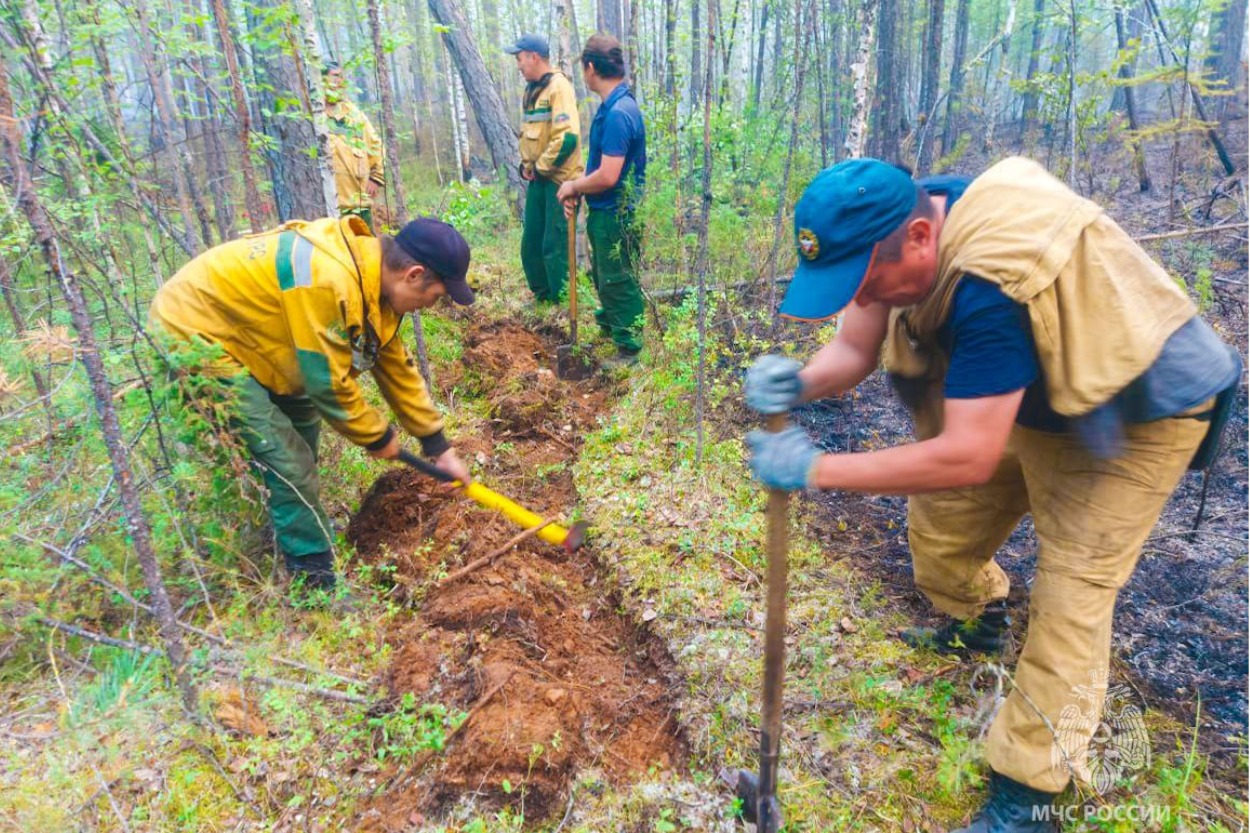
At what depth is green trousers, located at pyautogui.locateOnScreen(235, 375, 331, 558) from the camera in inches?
124

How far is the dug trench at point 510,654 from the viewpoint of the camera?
8.26 feet

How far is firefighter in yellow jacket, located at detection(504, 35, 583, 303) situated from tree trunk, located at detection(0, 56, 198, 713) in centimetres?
405

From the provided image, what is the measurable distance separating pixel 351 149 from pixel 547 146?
1.94 meters

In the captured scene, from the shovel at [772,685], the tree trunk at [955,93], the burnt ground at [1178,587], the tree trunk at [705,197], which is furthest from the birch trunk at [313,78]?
the tree trunk at [955,93]

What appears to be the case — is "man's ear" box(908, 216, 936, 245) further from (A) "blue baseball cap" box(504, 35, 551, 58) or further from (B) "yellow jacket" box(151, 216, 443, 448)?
(A) "blue baseball cap" box(504, 35, 551, 58)

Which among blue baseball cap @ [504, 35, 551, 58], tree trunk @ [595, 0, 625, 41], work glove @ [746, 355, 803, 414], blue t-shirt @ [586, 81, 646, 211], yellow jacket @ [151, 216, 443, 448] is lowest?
work glove @ [746, 355, 803, 414]

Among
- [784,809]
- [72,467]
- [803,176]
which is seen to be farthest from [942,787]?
[803,176]

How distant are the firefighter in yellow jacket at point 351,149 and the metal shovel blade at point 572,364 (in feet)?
6.36

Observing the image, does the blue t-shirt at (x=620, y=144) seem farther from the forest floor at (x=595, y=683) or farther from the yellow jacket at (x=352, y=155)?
the forest floor at (x=595, y=683)

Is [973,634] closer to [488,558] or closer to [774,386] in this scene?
[774,386]

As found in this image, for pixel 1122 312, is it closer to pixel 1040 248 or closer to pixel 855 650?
pixel 1040 248

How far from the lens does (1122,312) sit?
1886 mm

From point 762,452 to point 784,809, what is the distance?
137 cm

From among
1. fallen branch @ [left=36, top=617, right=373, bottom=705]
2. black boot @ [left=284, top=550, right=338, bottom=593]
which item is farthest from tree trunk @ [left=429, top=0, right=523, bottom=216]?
fallen branch @ [left=36, top=617, right=373, bottom=705]
